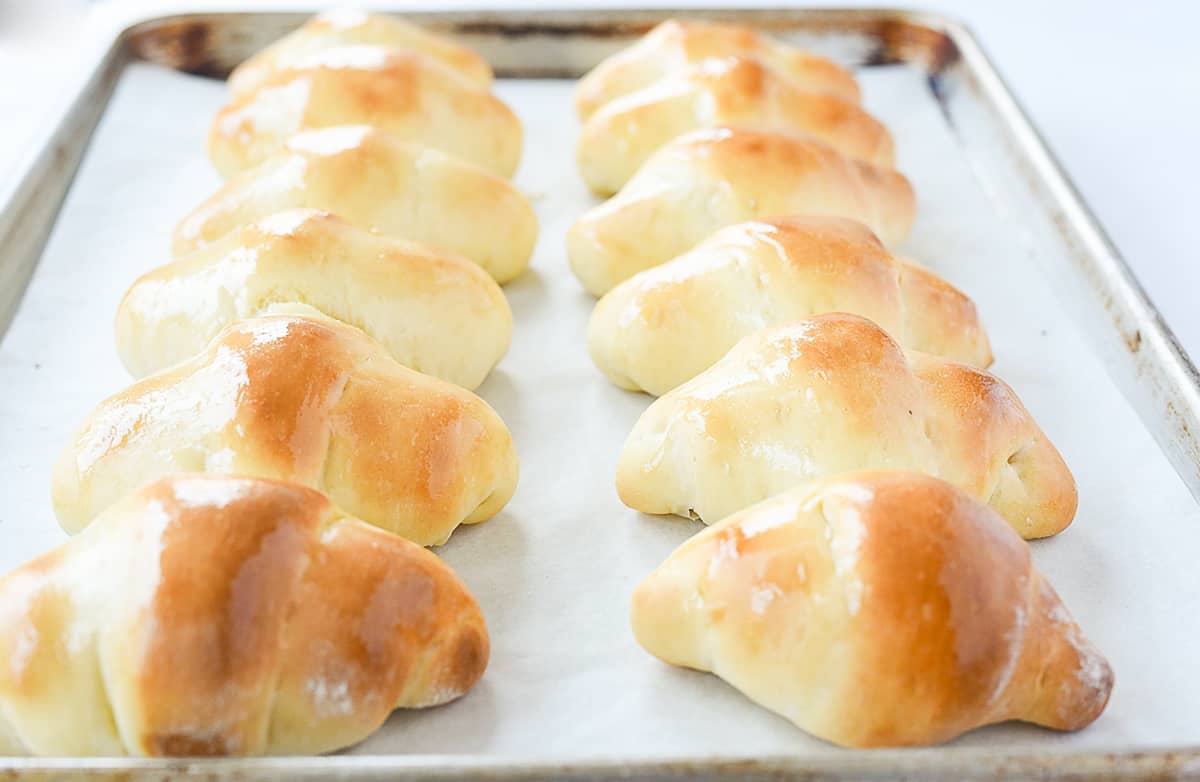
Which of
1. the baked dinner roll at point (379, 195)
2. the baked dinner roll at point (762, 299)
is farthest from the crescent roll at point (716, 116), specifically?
the baked dinner roll at point (762, 299)

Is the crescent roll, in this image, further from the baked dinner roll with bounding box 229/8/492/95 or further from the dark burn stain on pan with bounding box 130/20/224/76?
the dark burn stain on pan with bounding box 130/20/224/76

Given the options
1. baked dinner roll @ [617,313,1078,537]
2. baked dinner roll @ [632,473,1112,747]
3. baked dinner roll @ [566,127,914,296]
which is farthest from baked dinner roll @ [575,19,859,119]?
baked dinner roll @ [632,473,1112,747]

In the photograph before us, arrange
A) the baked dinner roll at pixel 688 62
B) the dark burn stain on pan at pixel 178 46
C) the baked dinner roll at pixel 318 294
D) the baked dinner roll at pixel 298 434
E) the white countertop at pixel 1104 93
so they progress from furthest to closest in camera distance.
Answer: the dark burn stain on pan at pixel 178 46
the baked dinner roll at pixel 688 62
the white countertop at pixel 1104 93
the baked dinner roll at pixel 318 294
the baked dinner roll at pixel 298 434

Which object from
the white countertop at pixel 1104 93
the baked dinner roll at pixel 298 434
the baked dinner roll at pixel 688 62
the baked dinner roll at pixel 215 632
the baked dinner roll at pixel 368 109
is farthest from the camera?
the baked dinner roll at pixel 688 62

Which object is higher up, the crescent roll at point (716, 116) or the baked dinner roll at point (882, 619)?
the baked dinner roll at point (882, 619)

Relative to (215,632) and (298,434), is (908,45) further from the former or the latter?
(215,632)

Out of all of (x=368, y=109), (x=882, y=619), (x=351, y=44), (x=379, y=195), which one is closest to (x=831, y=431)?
(x=882, y=619)

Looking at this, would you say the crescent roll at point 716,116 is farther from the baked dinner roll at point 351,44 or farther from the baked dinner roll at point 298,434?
the baked dinner roll at point 298,434
